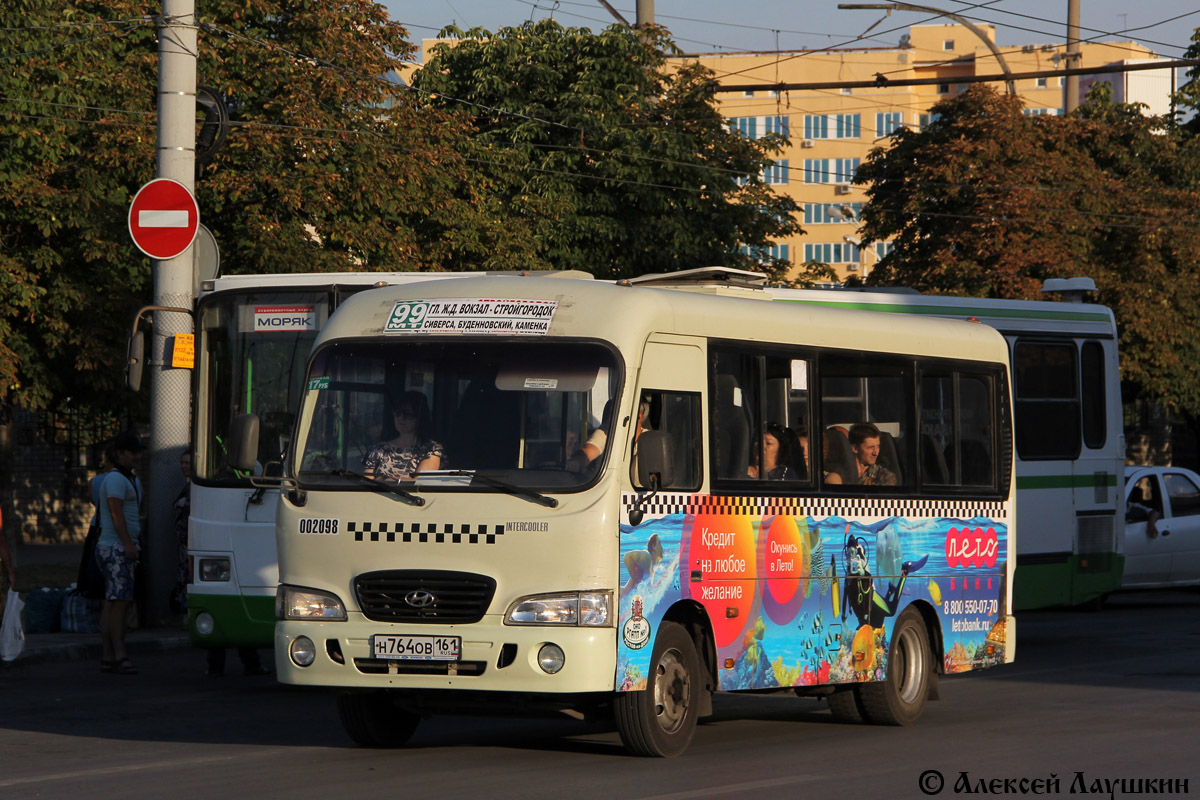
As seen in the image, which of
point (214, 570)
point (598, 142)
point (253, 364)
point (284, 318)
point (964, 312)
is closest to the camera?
point (214, 570)

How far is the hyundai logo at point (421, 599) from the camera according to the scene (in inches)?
379

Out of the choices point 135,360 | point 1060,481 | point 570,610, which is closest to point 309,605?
point 570,610

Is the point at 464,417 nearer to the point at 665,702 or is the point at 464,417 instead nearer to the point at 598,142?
the point at 665,702

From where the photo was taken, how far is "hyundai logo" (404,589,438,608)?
31.6ft

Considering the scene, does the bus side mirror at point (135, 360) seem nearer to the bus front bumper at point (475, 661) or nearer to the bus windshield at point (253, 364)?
the bus windshield at point (253, 364)

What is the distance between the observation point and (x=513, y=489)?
9.59 meters

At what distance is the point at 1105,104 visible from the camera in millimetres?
47000

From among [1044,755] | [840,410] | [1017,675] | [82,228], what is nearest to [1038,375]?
[1017,675]

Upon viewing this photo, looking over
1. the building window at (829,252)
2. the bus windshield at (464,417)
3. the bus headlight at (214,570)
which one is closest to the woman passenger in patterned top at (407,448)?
the bus windshield at (464,417)

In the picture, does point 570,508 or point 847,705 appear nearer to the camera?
point 570,508

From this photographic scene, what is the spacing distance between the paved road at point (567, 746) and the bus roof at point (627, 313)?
7.76ft

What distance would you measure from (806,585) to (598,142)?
26.3m

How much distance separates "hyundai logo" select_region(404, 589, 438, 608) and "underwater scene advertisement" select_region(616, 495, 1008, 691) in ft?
3.26

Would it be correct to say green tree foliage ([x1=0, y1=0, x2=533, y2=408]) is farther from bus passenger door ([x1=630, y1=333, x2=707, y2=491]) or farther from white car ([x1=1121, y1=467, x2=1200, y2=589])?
bus passenger door ([x1=630, y1=333, x2=707, y2=491])
